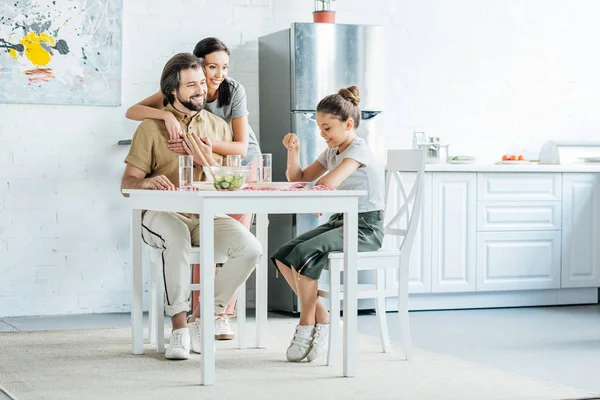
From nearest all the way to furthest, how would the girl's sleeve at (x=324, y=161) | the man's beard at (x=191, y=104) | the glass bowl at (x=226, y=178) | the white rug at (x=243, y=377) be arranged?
the white rug at (x=243, y=377)
the glass bowl at (x=226, y=178)
the man's beard at (x=191, y=104)
the girl's sleeve at (x=324, y=161)

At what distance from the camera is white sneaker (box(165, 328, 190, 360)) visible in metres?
3.75

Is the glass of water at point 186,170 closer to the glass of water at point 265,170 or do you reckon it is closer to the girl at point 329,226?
the glass of water at point 265,170

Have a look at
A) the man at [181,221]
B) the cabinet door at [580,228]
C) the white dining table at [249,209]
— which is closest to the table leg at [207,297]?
the white dining table at [249,209]

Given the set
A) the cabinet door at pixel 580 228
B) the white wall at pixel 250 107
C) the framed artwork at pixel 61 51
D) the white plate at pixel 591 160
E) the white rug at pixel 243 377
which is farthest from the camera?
the white plate at pixel 591 160

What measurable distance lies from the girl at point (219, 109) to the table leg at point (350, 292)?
79 cm

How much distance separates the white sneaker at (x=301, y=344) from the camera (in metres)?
3.74

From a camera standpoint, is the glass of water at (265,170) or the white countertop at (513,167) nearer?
the glass of water at (265,170)

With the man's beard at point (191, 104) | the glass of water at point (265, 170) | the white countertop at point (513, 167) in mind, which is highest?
the man's beard at point (191, 104)

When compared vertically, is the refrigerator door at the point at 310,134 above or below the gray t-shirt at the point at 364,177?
above

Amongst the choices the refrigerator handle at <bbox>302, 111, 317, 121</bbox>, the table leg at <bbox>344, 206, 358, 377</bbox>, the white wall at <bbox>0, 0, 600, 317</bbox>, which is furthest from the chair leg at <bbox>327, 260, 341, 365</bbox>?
the white wall at <bbox>0, 0, 600, 317</bbox>

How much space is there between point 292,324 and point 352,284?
144 centimetres

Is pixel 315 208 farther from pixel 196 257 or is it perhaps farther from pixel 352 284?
pixel 196 257

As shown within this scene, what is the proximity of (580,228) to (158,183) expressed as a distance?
9.69 feet

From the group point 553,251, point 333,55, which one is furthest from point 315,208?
point 553,251
